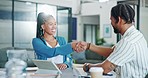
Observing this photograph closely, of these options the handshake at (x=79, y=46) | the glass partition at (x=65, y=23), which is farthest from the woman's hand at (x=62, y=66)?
the glass partition at (x=65, y=23)

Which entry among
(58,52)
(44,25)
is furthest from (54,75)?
(44,25)

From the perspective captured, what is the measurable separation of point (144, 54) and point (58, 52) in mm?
714

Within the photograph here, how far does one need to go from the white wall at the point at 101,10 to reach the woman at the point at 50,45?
25.2ft

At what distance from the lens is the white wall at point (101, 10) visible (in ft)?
33.0

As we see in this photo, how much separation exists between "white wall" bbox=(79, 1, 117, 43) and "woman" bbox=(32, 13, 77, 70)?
303 inches

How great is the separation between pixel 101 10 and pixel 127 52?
29.9 ft

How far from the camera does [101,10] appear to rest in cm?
1059

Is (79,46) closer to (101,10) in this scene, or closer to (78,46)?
(78,46)

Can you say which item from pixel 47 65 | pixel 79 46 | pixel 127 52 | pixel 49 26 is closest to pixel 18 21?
pixel 49 26

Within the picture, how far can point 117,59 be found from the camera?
1.63 m

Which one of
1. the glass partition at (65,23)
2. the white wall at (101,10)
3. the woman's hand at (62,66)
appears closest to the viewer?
the woman's hand at (62,66)

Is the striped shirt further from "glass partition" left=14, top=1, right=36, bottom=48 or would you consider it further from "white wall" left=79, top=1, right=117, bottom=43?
"white wall" left=79, top=1, right=117, bottom=43

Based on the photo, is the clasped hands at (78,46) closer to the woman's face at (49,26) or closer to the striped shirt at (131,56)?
the woman's face at (49,26)

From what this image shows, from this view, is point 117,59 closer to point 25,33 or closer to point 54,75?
point 54,75
